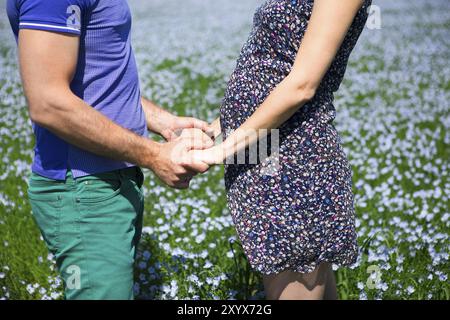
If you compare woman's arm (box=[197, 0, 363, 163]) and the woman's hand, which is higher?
woman's arm (box=[197, 0, 363, 163])

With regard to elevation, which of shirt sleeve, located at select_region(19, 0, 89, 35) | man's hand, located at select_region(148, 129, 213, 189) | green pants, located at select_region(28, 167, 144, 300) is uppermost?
shirt sleeve, located at select_region(19, 0, 89, 35)

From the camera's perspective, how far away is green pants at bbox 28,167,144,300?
260 centimetres

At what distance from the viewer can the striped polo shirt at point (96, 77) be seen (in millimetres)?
2494

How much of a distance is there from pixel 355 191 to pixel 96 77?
10.1 ft

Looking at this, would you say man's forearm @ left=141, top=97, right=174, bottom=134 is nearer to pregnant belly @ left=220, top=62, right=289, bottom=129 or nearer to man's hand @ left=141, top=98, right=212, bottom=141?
man's hand @ left=141, top=98, right=212, bottom=141

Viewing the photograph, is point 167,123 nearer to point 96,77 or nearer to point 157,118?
point 157,118

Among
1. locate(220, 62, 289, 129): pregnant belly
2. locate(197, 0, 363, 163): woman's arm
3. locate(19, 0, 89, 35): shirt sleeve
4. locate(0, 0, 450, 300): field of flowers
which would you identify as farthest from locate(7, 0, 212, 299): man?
locate(0, 0, 450, 300): field of flowers

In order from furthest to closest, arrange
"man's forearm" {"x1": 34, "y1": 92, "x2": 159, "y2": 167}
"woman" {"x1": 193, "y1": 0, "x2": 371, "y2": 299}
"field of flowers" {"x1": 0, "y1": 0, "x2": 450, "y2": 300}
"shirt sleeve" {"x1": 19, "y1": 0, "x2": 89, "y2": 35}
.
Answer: "field of flowers" {"x1": 0, "y1": 0, "x2": 450, "y2": 300} < "woman" {"x1": 193, "y1": 0, "x2": 371, "y2": 299} < "man's forearm" {"x1": 34, "y1": 92, "x2": 159, "y2": 167} < "shirt sleeve" {"x1": 19, "y1": 0, "x2": 89, "y2": 35}

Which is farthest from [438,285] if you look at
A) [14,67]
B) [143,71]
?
[14,67]

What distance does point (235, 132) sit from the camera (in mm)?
2654

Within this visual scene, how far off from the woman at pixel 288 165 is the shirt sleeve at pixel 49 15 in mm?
714

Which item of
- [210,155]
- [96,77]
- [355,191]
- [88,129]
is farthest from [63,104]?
[355,191]

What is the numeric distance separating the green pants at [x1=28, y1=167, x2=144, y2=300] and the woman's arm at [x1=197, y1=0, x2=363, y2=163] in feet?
1.82

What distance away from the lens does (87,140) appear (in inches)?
99.6
